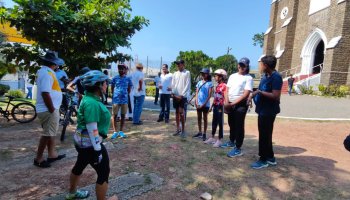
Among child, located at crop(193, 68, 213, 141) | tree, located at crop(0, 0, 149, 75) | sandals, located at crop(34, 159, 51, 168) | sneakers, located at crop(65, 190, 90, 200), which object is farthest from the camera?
tree, located at crop(0, 0, 149, 75)

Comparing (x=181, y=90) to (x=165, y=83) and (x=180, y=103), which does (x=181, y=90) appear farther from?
(x=165, y=83)

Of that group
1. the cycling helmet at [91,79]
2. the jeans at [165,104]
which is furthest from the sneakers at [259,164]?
the jeans at [165,104]

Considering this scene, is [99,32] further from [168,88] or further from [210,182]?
[210,182]

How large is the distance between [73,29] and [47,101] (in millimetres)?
3881

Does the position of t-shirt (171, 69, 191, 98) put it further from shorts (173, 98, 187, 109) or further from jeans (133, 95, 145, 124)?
jeans (133, 95, 145, 124)

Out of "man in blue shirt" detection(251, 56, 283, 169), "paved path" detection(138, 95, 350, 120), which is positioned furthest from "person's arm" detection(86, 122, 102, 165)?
"paved path" detection(138, 95, 350, 120)

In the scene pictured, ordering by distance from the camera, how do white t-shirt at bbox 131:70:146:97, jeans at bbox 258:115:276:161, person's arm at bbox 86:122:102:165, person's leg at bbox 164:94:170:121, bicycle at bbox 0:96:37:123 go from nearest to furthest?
person's arm at bbox 86:122:102:165 < jeans at bbox 258:115:276:161 < bicycle at bbox 0:96:37:123 < white t-shirt at bbox 131:70:146:97 < person's leg at bbox 164:94:170:121

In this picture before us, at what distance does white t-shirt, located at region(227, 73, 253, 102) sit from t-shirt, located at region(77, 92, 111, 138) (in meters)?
2.75

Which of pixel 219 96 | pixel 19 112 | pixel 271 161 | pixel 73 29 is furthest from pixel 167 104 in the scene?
pixel 19 112

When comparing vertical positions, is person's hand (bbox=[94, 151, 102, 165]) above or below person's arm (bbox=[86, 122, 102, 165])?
below

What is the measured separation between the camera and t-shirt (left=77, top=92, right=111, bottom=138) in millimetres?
2691

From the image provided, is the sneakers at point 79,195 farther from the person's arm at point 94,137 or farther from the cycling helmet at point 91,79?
the cycling helmet at point 91,79

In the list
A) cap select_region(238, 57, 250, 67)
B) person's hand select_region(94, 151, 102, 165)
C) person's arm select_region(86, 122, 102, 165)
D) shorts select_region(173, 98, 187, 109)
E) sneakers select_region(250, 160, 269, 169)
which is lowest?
sneakers select_region(250, 160, 269, 169)

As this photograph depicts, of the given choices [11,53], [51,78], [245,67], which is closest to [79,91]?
[51,78]
